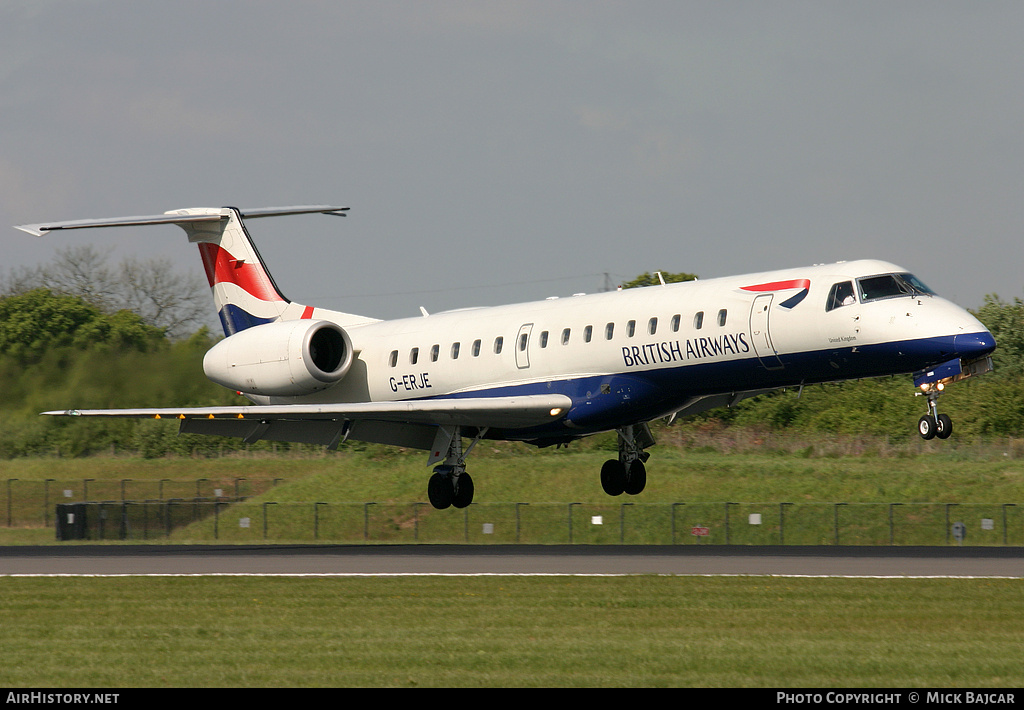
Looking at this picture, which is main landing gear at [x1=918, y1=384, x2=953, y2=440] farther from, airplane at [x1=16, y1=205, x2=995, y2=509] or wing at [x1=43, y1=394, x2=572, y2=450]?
wing at [x1=43, y1=394, x2=572, y2=450]

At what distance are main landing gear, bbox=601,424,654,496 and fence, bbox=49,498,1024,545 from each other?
7.28 metres

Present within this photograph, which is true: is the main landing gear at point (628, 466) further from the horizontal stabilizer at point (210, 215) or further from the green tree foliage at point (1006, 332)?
the green tree foliage at point (1006, 332)

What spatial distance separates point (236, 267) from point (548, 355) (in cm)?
1064

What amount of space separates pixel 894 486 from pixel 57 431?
99.0 ft

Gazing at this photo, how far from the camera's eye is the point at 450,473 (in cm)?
2989

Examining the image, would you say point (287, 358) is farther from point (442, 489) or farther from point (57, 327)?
point (57, 327)

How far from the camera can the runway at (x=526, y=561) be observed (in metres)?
25.7

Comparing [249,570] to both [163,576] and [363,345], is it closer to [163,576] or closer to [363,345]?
[163,576]

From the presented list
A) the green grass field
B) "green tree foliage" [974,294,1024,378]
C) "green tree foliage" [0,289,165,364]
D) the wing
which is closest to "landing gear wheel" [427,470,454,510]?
the wing

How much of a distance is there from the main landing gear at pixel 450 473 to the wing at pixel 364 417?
386mm

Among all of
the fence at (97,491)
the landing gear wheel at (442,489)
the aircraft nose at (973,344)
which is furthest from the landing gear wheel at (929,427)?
the fence at (97,491)

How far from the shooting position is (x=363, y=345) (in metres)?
32.1

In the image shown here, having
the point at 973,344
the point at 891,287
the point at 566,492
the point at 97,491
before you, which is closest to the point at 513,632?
the point at 973,344
